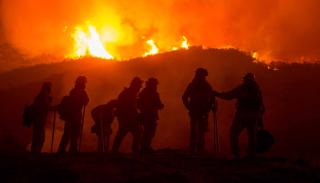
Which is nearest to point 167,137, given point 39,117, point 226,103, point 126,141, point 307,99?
point 126,141

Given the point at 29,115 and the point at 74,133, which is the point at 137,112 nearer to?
the point at 74,133

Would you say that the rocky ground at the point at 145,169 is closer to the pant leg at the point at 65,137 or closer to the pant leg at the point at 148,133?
the pant leg at the point at 65,137

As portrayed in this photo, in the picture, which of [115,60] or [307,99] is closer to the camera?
[307,99]

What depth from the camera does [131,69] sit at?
40281 millimetres

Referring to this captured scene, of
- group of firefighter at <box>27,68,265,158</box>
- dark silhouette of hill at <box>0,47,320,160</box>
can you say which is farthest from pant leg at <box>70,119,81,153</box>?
dark silhouette of hill at <box>0,47,320,160</box>

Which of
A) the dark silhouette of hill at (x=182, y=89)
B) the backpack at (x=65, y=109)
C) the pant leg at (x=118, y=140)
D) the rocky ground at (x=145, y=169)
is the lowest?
the rocky ground at (x=145, y=169)

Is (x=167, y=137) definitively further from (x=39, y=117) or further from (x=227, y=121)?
(x=39, y=117)

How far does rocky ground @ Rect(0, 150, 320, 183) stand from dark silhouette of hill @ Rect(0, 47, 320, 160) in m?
14.5

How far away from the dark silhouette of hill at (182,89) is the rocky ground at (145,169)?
14525 millimetres

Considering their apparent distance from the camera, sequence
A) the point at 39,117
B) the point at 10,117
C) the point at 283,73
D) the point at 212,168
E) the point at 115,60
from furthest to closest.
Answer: the point at 115,60, the point at 283,73, the point at 10,117, the point at 39,117, the point at 212,168

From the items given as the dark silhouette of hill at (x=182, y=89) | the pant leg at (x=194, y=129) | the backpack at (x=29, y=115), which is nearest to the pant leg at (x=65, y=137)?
the backpack at (x=29, y=115)

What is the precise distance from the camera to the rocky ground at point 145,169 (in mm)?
9695

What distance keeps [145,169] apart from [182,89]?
2610cm

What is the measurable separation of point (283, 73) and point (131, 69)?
13480 millimetres
